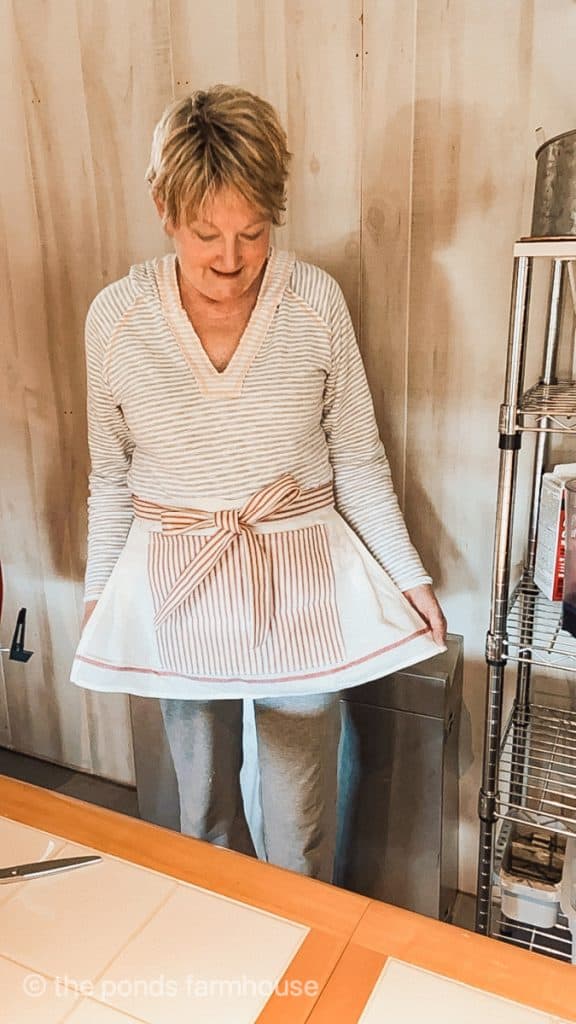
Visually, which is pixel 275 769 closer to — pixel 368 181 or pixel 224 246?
pixel 224 246

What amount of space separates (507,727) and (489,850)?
232mm

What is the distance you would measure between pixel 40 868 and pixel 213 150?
86 cm

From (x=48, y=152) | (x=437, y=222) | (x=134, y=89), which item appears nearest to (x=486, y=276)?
(x=437, y=222)

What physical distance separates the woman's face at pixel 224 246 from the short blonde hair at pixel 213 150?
0.01m

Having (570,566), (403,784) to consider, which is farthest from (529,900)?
(570,566)

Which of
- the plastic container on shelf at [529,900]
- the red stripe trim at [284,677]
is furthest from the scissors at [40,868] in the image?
the plastic container on shelf at [529,900]

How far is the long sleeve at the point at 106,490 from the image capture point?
1326 millimetres

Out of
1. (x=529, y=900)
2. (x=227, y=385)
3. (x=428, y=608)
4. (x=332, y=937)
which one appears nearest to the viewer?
(x=332, y=937)

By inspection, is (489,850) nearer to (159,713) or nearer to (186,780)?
(186,780)

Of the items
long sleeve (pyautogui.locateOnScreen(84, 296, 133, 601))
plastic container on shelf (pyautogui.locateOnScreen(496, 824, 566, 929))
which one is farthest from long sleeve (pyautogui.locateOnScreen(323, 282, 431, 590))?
plastic container on shelf (pyautogui.locateOnScreen(496, 824, 566, 929))

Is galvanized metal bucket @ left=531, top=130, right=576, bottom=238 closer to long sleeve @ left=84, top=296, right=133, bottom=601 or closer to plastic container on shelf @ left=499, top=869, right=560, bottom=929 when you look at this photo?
long sleeve @ left=84, top=296, right=133, bottom=601

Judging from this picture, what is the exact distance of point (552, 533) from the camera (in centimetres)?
129

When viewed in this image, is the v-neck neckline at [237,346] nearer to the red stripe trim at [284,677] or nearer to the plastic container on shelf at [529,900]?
the red stripe trim at [284,677]

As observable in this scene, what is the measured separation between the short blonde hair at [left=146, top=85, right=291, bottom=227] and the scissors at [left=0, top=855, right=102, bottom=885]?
0.79 meters
